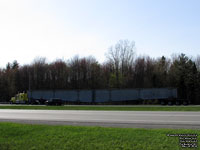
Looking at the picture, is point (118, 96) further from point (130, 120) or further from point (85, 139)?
point (85, 139)

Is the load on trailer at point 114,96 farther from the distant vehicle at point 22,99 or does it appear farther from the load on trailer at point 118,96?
the distant vehicle at point 22,99

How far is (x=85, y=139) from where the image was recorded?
10.8 meters

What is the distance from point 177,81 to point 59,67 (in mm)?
42137

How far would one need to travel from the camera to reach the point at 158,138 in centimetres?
1041

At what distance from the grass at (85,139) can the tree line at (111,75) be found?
58856 millimetres

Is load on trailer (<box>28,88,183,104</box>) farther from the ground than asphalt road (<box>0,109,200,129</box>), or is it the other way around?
load on trailer (<box>28,88,183,104</box>)

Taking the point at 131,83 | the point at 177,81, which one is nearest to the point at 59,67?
the point at 131,83

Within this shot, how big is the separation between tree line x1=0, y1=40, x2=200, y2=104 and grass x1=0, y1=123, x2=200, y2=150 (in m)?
58.9

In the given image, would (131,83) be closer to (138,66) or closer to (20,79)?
(138,66)

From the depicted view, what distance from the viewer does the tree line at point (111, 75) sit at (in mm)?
70500

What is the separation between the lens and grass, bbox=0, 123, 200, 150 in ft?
31.6

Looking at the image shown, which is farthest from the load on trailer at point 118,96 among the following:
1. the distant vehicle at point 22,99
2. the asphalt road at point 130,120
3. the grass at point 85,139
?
A: the grass at point 85,139

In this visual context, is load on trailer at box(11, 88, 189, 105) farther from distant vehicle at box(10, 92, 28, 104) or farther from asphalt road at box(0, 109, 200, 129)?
asphalt road at box(0, 109, 200, 129)

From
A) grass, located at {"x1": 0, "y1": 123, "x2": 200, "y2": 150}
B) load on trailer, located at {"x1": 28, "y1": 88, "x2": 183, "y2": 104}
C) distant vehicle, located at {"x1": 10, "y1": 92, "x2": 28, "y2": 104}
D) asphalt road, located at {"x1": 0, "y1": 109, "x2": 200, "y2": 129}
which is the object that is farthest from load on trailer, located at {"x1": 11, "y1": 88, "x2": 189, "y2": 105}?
grass, located at {"x1": 0, "y1": 123, "x2": 200, "y2": 150}
